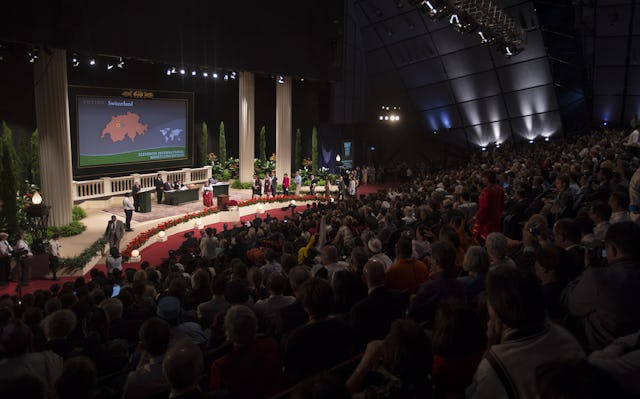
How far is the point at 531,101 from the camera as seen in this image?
25172 mm

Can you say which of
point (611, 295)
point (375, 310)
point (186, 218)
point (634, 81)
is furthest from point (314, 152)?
point (611, 295)

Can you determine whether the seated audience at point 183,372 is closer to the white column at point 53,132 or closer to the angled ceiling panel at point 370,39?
the white column at point 53,132

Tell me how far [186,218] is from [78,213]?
11.0ft

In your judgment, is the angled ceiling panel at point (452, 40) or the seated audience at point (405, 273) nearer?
the seated audience at point (405, 273)

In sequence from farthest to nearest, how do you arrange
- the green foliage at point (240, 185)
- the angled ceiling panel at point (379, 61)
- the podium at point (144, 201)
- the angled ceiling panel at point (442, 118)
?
1. the angled ceiling panel at point (442, 118)
2. the angled ceiling panel at point (379, 61)
3. the green foliage at point (240, 185)
4. the podium at point (144, 201)

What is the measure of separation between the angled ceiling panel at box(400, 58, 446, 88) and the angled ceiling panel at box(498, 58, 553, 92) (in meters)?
3.04

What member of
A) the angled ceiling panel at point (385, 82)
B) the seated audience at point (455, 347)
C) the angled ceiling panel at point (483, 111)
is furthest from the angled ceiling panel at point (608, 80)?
the seated audience at point (455, 347)

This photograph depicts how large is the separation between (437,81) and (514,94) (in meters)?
3.85

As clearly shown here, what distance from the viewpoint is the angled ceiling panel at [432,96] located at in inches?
1084

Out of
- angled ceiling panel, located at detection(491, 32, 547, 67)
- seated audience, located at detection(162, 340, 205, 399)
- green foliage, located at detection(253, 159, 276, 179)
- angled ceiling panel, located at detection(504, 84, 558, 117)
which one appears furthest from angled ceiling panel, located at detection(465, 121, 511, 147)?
seated audience, located at detection(162, 340, 205, 399)

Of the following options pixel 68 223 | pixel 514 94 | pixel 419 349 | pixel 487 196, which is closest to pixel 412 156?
pixel 514 94

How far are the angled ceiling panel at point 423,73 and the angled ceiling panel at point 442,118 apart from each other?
71.4 inches

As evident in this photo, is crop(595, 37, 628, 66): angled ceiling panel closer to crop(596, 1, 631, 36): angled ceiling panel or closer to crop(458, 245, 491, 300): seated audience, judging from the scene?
crop(596, 1, 631, 36): angled ceiling panel

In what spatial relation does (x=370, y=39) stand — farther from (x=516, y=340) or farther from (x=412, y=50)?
(x=516, y=340)
